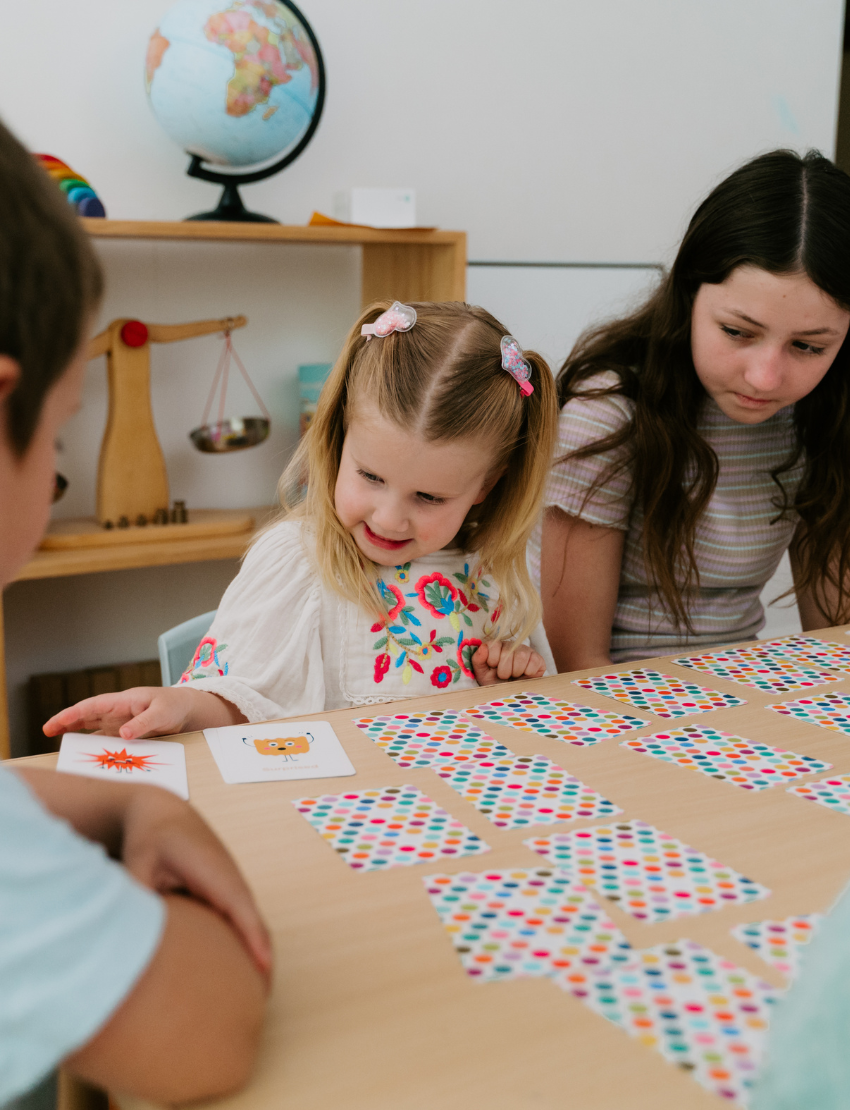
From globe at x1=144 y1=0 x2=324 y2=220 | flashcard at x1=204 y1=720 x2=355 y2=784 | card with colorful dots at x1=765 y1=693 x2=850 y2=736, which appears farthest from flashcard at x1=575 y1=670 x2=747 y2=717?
globe at x1=144 y1=0 x2=324 y2=220

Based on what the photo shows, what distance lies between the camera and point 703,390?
142 cm

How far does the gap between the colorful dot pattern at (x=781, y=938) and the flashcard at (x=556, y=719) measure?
0.94 feet

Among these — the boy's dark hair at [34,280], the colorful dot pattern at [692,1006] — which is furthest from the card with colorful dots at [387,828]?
the boy's dark hair at [34,280]

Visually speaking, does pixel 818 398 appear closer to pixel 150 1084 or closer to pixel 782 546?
pixel 782 546

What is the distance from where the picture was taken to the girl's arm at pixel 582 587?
140 centimetres

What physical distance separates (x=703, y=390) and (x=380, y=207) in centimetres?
92

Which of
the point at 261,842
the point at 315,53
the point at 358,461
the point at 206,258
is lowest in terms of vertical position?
the point at 261,842

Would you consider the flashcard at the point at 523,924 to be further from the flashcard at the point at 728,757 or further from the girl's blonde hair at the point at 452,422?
the girl's blonde hair at the point at 452,422

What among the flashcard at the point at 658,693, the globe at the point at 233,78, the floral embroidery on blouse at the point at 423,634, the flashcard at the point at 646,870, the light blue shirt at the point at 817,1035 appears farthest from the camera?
the globe at the point at 233,78

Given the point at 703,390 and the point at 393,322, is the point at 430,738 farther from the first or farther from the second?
the point at 703,390

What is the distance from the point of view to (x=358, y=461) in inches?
42.6

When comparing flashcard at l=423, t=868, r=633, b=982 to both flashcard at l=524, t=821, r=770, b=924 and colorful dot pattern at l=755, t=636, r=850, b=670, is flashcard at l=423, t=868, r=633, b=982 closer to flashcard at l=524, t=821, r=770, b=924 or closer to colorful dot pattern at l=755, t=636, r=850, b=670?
flashcard at l=524, t=821, r=770, b=924

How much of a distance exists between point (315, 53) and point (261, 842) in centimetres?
173

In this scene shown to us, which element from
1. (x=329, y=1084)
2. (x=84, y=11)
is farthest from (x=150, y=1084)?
(x=84, y=11)
